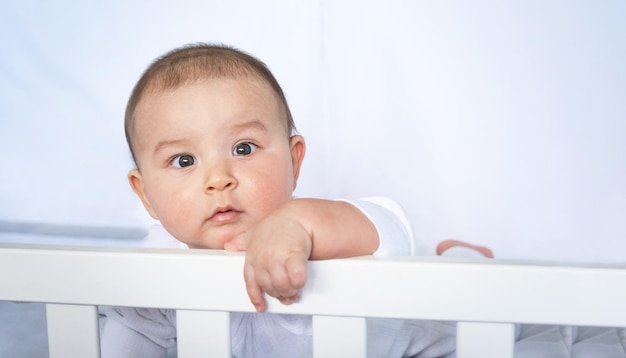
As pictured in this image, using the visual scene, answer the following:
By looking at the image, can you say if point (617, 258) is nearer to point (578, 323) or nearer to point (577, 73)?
point (577, 73)

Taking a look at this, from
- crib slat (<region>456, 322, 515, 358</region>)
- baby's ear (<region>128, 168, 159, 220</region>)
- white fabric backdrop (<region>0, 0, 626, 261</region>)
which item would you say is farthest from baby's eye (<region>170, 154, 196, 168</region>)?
white fabric backdrop (<region>0, 0, 626, 261</region>)

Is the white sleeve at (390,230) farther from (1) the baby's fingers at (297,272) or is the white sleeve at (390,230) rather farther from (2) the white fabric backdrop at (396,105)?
(2) the white fabric backdrop at (396,105)

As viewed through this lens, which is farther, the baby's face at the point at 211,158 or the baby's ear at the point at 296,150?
the baby's ear at the point at 296,150

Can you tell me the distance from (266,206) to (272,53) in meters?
0.77

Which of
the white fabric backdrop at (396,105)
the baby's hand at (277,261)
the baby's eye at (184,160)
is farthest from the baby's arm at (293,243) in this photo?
the white fabric backdrop at (396,105)

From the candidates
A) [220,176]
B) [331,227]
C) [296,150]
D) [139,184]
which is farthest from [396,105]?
[331,227]

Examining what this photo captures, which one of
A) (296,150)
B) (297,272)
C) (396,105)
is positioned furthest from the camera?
(396,105)

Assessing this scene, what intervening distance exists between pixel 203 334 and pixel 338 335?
11cm

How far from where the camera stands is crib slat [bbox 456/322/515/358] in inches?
23.0

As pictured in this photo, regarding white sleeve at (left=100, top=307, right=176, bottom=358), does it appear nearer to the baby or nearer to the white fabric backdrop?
the baby

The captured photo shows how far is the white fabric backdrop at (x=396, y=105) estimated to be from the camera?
1.49 metres

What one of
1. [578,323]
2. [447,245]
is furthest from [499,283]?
[447,245]

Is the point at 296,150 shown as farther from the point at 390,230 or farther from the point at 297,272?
the point at 297,272

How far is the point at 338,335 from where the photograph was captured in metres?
0.60
